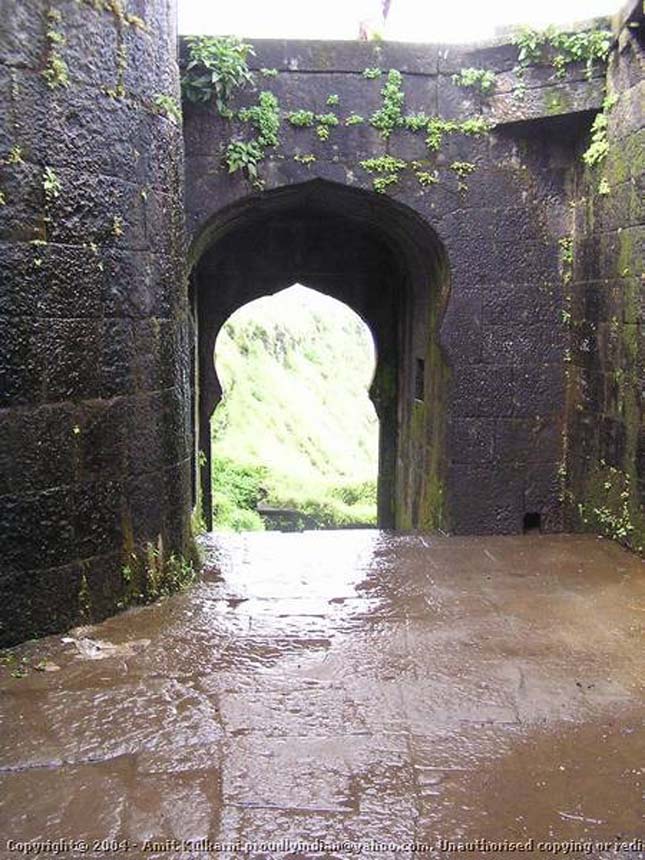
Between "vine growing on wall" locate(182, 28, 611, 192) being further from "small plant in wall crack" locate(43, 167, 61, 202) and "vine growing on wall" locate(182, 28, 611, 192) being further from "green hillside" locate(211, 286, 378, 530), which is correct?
"green hillside" locate(211, 286, 378, 530)

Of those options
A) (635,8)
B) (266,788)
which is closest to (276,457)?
(635,8)

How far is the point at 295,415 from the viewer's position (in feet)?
85.8

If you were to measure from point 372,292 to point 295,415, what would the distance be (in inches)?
647

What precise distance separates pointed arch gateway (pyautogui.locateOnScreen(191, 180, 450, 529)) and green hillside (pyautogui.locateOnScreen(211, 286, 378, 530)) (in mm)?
4798

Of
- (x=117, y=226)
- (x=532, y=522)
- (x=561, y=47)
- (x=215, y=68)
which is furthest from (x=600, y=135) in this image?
(x=117, y=226)

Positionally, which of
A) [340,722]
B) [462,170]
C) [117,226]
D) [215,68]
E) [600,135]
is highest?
[215,68]

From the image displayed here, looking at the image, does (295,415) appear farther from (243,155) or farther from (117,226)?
(117,226)

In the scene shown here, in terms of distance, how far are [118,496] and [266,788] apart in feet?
6.08

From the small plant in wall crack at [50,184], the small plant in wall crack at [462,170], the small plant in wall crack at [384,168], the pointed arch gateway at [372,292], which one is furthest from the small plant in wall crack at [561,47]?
the small plant in wall crack at [50,184]

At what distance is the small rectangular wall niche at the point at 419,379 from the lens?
797 centimetres

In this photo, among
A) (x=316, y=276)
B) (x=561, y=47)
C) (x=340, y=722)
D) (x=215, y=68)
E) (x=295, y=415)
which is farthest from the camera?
(x=295, y=415)

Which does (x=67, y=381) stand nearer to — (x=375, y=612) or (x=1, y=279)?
(x=1, y=279)

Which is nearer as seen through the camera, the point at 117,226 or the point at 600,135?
the point at 117,226

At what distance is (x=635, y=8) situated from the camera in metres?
5.37
